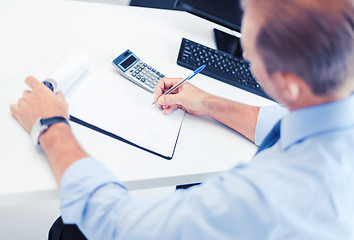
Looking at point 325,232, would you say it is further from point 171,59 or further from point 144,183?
point 171,59

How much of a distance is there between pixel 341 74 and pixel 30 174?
1.84 ft

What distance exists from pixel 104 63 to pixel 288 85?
55 centimetres

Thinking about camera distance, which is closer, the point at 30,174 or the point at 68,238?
the point at 30,174

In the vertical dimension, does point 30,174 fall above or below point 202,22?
below

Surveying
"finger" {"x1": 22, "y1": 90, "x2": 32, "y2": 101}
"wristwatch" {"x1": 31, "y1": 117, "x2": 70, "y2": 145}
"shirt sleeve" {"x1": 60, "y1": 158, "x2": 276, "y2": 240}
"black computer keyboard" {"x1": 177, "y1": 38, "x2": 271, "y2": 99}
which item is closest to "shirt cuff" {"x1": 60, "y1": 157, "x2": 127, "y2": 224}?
"shirt sleeve" {"x1": 60, "y1": 158, "x2": 276, "y2": 240}

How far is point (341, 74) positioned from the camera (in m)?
0.53

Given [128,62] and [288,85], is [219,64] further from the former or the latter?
[288,85]

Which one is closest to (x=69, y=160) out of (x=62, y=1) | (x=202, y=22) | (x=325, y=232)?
(x=325, y=232)

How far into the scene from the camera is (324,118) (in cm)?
57

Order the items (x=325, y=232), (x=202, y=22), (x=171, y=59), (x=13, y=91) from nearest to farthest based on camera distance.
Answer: (x=325, y=232) → (x=13, y=91) → (x=171, y=59) → (x=202, y=22)

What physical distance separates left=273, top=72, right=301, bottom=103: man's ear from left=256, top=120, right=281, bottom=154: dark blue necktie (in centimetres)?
20

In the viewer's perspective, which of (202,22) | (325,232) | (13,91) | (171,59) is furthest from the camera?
(202,22)

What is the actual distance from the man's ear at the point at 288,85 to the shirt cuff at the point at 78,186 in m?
0.33

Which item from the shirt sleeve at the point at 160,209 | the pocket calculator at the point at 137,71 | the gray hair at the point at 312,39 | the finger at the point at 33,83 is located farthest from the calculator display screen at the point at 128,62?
the gray hair at the point at 312,39
